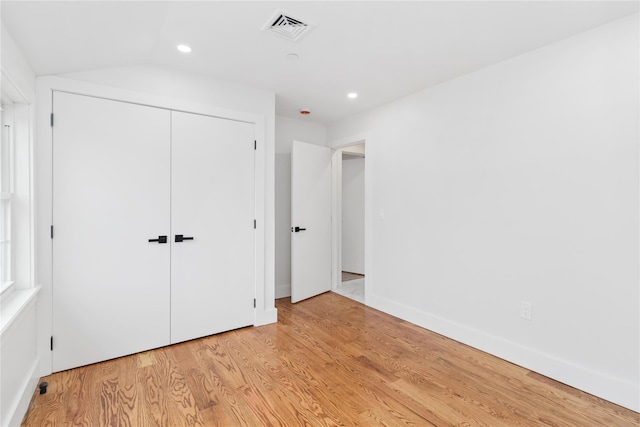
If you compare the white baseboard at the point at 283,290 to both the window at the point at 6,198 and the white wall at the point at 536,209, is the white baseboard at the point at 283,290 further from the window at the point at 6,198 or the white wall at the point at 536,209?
the window at the point at 6,198

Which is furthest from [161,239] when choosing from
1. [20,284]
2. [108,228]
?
[20,284]

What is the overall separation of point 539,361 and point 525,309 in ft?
1.21

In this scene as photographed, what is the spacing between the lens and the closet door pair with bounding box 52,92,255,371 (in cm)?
226

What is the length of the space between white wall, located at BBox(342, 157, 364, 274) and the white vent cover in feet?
11.6

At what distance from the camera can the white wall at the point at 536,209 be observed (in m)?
1.96

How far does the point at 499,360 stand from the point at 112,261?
313cm

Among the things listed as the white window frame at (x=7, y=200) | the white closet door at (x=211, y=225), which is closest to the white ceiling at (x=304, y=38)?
the white window frame at (x=7, y=200)

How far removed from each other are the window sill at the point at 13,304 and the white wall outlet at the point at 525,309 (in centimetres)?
321

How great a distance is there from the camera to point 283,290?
416cm

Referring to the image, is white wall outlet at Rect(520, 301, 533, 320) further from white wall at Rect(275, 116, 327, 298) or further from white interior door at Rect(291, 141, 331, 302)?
white wall at Rect(275, 116, 327, 298)

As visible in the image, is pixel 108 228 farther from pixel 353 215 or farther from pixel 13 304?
pixel 353 215

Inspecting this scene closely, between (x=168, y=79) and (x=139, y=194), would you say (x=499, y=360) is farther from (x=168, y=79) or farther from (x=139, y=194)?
(x=168, y=79)

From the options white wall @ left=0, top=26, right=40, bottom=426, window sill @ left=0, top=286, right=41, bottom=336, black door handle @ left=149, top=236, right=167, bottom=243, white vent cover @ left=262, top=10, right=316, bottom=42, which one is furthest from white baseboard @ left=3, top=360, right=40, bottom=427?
white vent cover @ left=262, top=10, right=316, bottom=42

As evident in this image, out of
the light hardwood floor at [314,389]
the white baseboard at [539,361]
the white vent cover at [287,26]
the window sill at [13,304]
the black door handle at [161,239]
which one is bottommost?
the light hardwood floor at [314,389]
